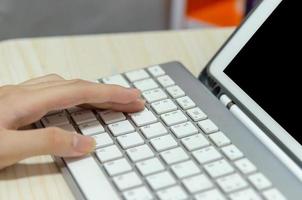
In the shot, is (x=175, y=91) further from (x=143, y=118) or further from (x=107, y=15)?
(x=107, y=15)

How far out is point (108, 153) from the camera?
61 centimetres

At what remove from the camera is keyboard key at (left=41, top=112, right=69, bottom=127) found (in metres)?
0.66

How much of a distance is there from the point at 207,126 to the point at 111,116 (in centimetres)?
11

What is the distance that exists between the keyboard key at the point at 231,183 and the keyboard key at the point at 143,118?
4.9 inches

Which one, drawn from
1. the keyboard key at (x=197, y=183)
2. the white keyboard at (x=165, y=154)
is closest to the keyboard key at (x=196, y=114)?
the white keyboard at (x=165, y=154)

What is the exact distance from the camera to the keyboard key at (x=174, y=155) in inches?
23.3

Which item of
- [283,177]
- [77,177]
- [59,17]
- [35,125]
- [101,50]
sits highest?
[59,17]

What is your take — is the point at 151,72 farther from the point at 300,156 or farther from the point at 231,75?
the point at 300,156

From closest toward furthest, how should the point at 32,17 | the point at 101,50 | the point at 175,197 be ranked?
the point at 175,197
the point at 101,50
the point at 32,17

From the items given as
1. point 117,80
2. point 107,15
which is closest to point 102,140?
point 117,80

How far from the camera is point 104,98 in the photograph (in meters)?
0.66

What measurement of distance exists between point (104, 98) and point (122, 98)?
0.02 metres

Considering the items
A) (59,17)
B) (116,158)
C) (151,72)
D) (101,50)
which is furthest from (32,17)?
(116,158)

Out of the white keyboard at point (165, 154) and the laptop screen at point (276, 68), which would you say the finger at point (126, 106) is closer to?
the white keyboard at point (165, 154)
